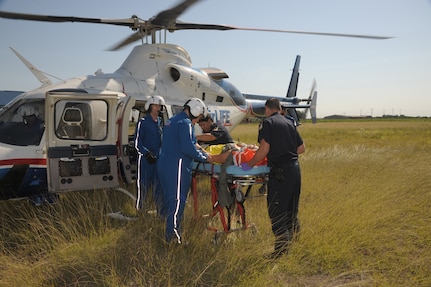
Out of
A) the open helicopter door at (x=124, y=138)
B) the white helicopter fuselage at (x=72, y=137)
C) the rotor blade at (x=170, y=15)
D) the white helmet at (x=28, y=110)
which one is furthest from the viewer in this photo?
the rotor blade at (x=170, y=15)

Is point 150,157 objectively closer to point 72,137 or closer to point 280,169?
point 72,137

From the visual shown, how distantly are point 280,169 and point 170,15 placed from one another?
4.29 meters

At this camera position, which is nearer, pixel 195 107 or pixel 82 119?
pixel 195 107

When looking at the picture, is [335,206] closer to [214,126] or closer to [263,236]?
[263,236]

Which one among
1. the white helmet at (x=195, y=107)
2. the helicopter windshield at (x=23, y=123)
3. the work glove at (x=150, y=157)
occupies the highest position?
the white helmet at (x=195, y=107)

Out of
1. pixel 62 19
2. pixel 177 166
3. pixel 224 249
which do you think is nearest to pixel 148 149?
pixel 177 166

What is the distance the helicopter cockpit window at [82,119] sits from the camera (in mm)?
5773

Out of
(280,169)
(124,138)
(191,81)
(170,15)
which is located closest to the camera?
(280,169)

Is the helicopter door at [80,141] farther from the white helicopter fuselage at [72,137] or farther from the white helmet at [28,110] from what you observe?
the white helmet at [28,110]

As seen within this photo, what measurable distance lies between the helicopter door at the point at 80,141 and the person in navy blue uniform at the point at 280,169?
2.37 m

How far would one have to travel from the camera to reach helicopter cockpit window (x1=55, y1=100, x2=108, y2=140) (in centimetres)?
577

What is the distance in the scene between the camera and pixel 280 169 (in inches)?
171

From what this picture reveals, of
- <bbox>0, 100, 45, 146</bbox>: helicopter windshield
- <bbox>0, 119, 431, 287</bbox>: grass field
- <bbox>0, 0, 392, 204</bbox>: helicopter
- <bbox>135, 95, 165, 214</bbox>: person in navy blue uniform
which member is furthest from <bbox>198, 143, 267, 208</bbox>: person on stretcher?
<bbox>0, 100, 45, 146</bbox>: helicopter windshield

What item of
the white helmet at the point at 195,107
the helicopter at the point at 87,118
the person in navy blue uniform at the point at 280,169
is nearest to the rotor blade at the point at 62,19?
the helicopter at the point at 87,118
